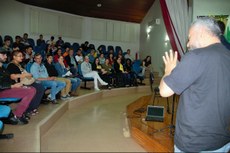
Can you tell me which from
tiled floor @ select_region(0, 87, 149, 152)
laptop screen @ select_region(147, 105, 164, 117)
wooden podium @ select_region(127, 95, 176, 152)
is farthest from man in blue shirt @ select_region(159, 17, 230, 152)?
laptop screen @ select_region(147, 105, 164, 117)

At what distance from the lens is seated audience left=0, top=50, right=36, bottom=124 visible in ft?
10.6

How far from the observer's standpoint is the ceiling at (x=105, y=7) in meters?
9.34

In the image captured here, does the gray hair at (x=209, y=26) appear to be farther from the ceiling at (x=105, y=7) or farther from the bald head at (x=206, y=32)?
the ceiling at (x=105, y=7)

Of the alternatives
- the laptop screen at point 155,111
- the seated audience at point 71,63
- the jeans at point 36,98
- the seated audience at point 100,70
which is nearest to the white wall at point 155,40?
the seated audience at point 100,70

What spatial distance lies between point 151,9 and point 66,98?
7.50 meters

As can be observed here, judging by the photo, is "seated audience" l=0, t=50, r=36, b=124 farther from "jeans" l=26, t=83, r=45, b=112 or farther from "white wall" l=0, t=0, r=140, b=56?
"white wall" l=0, t=0, r=140, b=56

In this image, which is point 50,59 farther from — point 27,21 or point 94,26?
point 94,26

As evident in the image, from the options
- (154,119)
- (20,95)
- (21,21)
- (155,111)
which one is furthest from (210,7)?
(21,21)

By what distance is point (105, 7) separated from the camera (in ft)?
34.0

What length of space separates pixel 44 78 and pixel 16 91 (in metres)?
1.34

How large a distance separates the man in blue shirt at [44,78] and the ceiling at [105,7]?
16.7ft

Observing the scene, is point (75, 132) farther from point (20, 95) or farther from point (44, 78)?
point (44, 78)

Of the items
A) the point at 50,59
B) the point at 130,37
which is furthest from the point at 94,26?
the point at 50,59

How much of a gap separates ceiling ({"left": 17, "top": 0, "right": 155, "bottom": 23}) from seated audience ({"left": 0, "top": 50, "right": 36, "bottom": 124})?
6.32 metres
